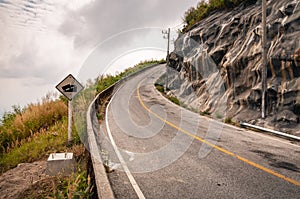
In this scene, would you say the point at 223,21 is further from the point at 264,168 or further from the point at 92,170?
the point at 92,170

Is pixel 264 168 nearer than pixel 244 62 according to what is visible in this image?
Yes

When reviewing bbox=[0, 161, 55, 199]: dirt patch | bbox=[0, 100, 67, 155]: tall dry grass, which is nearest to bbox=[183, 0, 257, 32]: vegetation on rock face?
bbox=[0, 100, 67, 155]: tall dry grass

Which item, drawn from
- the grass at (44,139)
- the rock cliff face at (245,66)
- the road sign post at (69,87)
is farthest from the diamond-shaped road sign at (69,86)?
the rock cliff face at (245,66)

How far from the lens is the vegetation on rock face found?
17.3 m

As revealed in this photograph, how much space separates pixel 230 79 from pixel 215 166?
355 inches

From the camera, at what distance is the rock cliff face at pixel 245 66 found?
10055 mm

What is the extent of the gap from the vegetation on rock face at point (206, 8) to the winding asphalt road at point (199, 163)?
448 inches

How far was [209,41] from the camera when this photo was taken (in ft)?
56.0

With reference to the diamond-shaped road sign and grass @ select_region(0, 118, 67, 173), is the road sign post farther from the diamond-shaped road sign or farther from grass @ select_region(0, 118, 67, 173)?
grass @ select_region(0, 118, 67, 173)

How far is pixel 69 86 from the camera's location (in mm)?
8031

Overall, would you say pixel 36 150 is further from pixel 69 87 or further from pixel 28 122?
pixel 28 122

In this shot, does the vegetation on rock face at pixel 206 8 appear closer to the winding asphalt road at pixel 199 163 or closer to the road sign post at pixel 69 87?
the winding asphalt road at pixel 199 163

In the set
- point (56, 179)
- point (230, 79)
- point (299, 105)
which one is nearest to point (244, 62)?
point (230, 79)

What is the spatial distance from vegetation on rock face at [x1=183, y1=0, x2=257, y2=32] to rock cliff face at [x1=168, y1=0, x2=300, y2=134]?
555 millimetres
